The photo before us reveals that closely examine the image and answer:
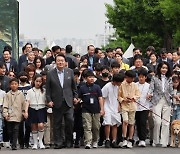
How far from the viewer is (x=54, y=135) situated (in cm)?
1265

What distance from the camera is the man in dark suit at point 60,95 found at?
12516 mm

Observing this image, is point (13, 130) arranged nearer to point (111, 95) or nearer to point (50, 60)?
point (111, 95)

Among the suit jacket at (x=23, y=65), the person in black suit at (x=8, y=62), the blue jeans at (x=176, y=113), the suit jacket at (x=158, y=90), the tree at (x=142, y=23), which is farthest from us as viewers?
the tree at (x=142, y=23)

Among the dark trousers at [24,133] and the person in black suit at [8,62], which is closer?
the dark trousers at [24,133]

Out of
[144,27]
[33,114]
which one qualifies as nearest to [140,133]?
[33,114]

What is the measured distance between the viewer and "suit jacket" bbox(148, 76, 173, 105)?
13.1 metres

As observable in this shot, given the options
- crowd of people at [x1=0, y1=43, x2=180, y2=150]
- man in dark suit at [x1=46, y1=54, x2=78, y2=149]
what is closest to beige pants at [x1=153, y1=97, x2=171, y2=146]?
crowd of people at [x1=0, y1=43, x2=180, y2=150]

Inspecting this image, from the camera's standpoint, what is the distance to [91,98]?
12.7m

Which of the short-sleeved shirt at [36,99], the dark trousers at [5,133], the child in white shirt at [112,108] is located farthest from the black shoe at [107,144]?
the dark trousers at [5,133]

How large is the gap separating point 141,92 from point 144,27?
2779cm

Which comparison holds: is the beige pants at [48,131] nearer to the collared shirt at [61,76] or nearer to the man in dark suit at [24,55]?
the collared shirt at [61,76]

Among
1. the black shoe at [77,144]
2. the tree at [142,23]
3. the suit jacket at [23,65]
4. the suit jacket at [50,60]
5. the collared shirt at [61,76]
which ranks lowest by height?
the black shoe at [77,144]

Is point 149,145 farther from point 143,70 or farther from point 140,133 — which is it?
point 143,70

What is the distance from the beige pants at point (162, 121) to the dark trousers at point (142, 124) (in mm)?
210
